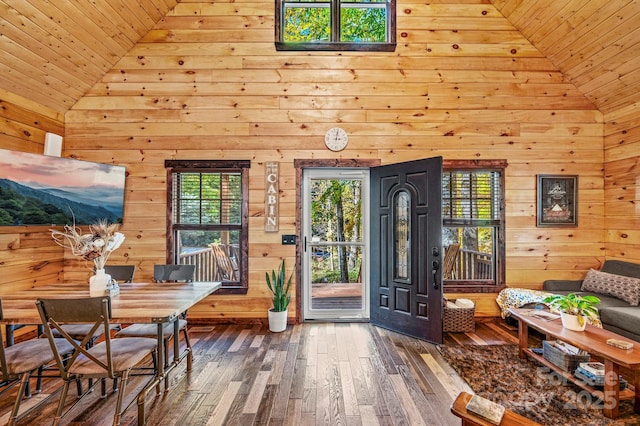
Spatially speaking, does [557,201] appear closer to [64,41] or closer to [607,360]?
[607,360]

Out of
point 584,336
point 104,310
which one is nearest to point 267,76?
point 104,310

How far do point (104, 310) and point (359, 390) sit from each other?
6.47 feet

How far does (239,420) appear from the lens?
2.22m

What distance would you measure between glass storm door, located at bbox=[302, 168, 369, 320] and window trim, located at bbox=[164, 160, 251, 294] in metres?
0.78

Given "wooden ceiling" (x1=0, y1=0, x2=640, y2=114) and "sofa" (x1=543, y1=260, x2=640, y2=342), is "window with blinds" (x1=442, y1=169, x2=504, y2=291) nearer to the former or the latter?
"sofa" (x1=543, y1=260, x2=640, y2=342)

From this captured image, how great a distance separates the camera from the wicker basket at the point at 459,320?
3.91m

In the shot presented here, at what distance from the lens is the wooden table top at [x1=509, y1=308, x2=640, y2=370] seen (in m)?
2.19

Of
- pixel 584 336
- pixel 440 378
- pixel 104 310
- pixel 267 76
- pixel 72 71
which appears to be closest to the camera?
pixel 104 310

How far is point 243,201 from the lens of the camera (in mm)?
4242

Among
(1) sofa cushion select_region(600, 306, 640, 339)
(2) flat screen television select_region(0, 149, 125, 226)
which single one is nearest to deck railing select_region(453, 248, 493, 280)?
(1) sofa cushion select_region(600, 306, 640, 339)

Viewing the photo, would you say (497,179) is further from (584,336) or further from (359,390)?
(359,390)

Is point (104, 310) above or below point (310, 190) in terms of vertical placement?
below

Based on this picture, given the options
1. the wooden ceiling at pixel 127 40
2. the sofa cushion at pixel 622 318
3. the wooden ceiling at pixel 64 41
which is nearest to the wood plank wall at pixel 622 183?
the wooden ceiling at pixel 127 40

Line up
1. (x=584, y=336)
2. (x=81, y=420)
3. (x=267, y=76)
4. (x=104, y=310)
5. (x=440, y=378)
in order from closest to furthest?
(x=104, y=310) < (x=81, y=420) < (x=584, y=336) < (x=440, y=378) < (x=267, y=76)
